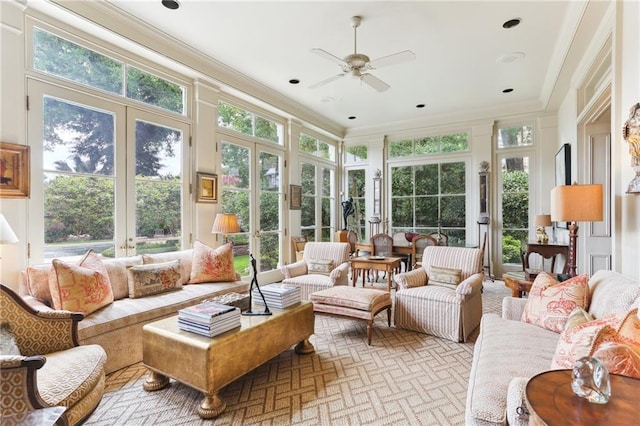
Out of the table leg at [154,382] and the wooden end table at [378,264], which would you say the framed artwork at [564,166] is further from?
the table leg at [154,382]

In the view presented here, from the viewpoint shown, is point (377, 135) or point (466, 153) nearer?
point (466, 153)

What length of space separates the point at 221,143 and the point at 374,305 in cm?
327

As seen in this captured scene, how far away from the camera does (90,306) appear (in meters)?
2.58

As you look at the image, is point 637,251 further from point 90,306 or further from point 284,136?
point 284,136

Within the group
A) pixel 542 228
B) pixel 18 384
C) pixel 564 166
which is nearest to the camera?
pixel 18 384

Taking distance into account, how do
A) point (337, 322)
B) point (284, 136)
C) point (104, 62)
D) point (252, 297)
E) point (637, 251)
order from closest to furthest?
point (637, 251)
point (252, 297)
point (104, 62)
point (337, 322)
point (284, 136)

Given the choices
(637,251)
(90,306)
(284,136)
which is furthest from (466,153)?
(90,306)

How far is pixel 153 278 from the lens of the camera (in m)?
3.21

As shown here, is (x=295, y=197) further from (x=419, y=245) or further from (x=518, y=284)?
(x=518, y=284)

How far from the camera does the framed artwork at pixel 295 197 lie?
6.17m

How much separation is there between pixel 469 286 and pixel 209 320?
94.9 inches

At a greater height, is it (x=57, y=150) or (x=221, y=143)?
(x=221, y=143)

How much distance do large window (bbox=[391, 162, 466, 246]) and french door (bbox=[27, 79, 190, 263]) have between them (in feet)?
15.6

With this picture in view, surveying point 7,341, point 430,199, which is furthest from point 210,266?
point 430,199
